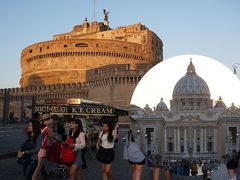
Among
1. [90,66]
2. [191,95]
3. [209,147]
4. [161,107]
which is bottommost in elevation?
[209,147]

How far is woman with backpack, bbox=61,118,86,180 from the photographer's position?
21.0 ft

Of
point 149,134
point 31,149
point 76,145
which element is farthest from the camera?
point 149,134

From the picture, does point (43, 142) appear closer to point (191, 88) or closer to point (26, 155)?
point (26, 155)

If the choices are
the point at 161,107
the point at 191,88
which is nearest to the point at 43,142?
the point at 161,107

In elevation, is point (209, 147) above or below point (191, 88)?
below

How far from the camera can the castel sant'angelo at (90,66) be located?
46969 millimetres

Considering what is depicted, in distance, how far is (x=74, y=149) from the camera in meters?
6.39

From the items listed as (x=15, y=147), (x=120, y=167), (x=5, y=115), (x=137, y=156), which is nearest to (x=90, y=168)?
(x=120, y=167)

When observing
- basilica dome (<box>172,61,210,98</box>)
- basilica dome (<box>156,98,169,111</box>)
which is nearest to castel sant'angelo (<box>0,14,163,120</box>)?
basilica dome (<box>156,98,169,111</box>)

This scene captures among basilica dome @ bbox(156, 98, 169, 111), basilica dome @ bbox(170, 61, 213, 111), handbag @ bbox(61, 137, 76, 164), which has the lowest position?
handbag @ bbox(61, 137, 76, 164)

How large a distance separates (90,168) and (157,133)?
127 ft

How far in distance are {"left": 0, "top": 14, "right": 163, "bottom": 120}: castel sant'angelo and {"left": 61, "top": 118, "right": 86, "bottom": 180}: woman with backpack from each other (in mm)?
39689

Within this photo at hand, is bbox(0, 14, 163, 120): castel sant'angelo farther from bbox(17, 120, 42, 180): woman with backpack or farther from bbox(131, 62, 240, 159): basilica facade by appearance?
bbox(17, 120, 42, 180): woman with backpack

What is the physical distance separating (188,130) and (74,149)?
4424 centimetres
